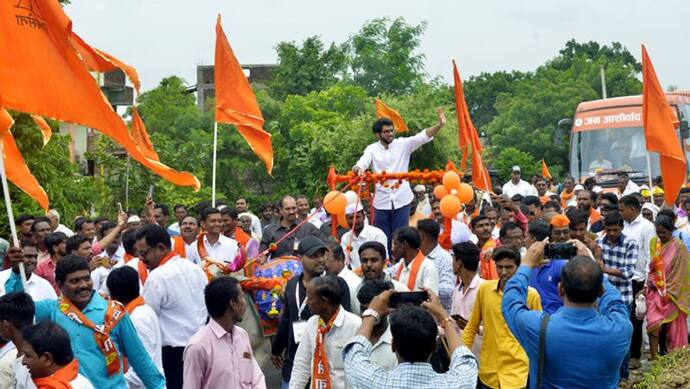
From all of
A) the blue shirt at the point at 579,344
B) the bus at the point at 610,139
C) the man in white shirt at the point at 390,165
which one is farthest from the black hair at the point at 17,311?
the bus at the point at 610,139

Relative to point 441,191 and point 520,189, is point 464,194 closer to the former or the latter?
point 441,191

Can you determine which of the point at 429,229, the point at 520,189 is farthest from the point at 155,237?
the point at 520,189

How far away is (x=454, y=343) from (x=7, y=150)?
5352mm

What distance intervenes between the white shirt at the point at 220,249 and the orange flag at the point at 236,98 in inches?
99.1

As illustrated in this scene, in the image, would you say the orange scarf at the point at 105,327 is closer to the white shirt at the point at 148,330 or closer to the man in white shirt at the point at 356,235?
the white shirt at the point at 148,330

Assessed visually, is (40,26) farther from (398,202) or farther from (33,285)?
(398,202)

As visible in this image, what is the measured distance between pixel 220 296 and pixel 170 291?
6.21 ft

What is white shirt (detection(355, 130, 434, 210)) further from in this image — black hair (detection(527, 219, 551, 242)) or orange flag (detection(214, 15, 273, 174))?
black hair (detection(527, 219, 551, 242))

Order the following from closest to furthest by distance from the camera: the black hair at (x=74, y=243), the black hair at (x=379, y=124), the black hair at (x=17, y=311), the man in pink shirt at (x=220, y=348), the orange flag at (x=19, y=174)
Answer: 1. the black hair at (x=17, y=311)
2. the man in pink shirt at (x=220, y=348)
3. the orange flag at (x=19, y=174)
4. the black hair at (x=74, y=243)
5. the black hair at (x=379, y=124)

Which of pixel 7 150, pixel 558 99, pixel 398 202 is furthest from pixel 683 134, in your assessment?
pixel 558 99

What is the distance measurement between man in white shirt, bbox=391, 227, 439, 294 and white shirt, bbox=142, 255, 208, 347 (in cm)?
160

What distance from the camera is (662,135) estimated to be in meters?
14.5

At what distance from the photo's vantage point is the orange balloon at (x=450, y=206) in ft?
39.9

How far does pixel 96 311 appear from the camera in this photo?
7250mm
